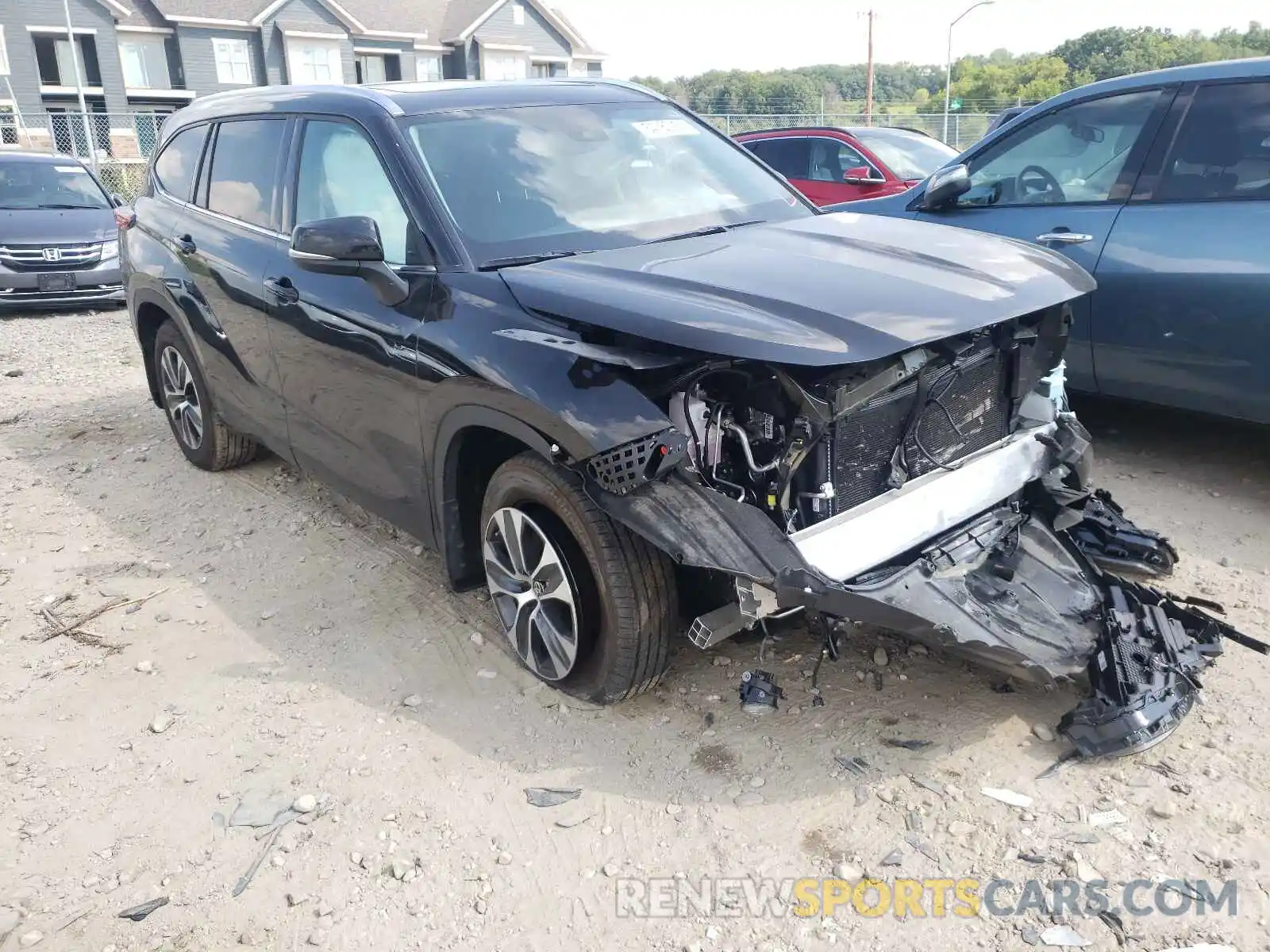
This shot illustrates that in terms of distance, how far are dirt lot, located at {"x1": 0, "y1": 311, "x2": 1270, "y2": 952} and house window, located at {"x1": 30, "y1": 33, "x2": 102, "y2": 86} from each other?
42938 millimetres

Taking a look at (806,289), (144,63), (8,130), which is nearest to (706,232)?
(806,289)

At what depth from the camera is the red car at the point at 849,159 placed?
33.7 ft

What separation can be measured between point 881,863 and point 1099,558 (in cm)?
199

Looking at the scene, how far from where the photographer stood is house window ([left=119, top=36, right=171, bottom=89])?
40.0 m

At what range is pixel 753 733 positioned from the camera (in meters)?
3.28

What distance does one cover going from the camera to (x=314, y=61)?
141ft

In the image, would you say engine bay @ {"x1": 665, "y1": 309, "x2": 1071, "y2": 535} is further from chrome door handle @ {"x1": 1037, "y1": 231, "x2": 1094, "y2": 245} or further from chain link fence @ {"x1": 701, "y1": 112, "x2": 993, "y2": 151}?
chain link fence @ {"x1": 701, "y1": 112, "x2": 993, "y2": 151}

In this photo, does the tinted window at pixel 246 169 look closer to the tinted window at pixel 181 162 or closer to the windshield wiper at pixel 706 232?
the tinted window at pixel 181 162

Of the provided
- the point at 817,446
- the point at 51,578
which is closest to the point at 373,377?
the point at 817,446

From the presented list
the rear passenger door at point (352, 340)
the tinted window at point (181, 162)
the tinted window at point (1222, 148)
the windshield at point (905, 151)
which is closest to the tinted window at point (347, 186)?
the rear passenger door at point (352, 340)

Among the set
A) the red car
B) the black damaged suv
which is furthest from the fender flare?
the red car

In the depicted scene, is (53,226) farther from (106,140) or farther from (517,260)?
(106,140)

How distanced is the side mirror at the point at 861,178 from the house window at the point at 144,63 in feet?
128

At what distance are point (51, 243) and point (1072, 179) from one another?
1038 centimetres
